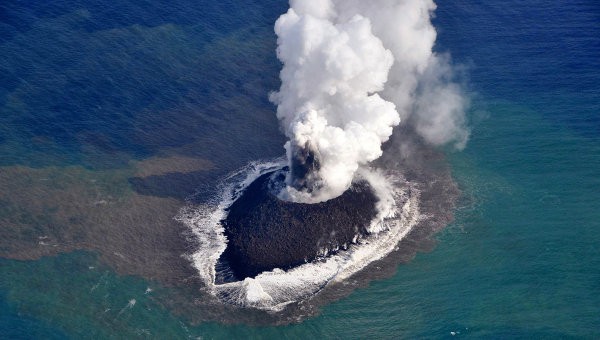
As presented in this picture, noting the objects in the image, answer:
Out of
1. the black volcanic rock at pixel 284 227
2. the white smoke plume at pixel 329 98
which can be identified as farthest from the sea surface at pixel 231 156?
the white smoke plume at pixel 329 98

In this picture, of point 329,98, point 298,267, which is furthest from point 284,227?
point 329,98

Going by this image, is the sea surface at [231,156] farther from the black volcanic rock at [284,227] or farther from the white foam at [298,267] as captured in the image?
the black volcanic rock at [284,227]

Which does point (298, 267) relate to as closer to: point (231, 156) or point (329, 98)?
point (329, 98)

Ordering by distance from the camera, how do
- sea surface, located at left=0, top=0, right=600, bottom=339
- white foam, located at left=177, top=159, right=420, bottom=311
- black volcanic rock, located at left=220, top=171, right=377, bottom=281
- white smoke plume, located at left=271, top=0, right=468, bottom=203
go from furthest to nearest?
white smoke plume, located at left=271, top=0, right=468, bottom=203 → black volcanic rock, located at left=220, top=171, right=377, bottom=281 → white foam, located at left=177, top=159, right=420, bottom=311 → sea surface, located at left=0, top=0, right=600, bottom=339

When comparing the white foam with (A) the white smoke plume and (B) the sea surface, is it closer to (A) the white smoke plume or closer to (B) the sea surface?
(B) the sea surface

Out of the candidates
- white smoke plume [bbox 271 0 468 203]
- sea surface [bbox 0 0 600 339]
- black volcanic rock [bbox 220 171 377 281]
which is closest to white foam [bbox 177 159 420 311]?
black volcanic rock [bbox 220 171 377 281]
